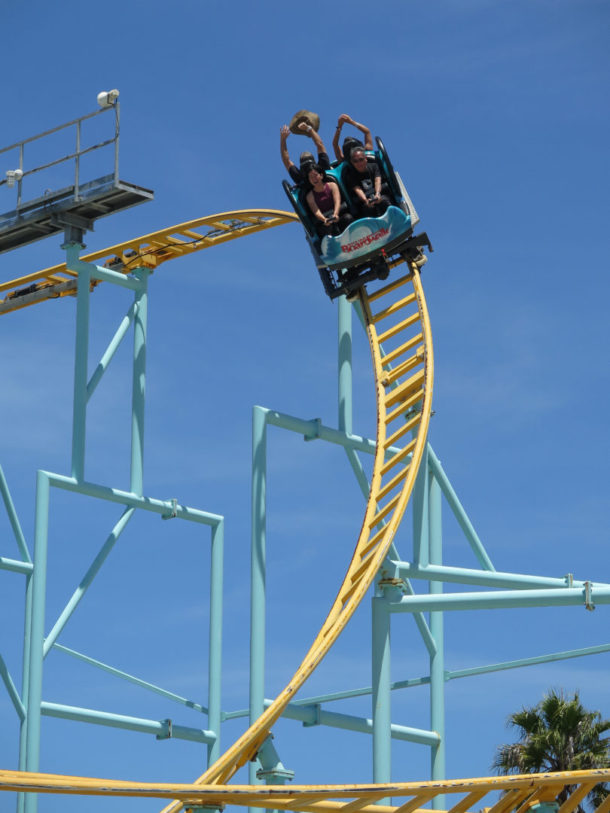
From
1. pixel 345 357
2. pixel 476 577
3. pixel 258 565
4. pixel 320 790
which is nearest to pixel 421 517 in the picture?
pixel 476 577

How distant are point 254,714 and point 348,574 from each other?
4.07ft

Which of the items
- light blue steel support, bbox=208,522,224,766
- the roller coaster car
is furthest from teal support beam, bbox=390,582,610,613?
light blue steel support, bbox=208,522,224,766

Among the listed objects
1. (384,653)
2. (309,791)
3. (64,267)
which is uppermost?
(64,267)

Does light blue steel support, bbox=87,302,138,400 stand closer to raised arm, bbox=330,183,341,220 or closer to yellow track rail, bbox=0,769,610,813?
raised arm, bbox=330,183,341,220

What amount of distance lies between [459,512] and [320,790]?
705 cm

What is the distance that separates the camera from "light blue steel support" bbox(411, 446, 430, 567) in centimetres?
1325

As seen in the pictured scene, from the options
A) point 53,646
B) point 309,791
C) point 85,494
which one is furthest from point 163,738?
point 309,791

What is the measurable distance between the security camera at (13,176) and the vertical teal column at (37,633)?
3158 millimetres

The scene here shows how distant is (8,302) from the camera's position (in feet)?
57.4

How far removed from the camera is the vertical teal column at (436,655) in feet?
48.0

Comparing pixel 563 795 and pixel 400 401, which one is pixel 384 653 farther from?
pixel 563 795

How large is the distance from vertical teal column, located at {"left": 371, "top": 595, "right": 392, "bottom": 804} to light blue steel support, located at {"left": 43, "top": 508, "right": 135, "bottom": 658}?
2.88 meters

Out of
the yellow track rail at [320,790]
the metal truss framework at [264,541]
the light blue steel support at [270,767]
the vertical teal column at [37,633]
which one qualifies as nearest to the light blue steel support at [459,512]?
the metal truss framework at [264,541]

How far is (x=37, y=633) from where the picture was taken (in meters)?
13.6
